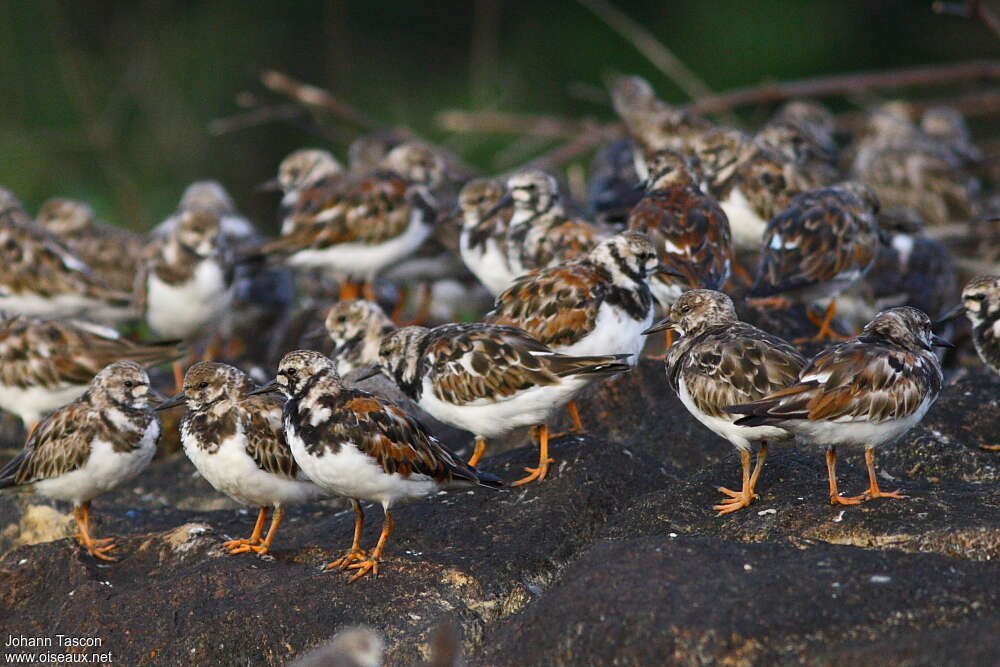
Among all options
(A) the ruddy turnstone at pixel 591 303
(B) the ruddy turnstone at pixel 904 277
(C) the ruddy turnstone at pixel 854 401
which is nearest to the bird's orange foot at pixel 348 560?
(A) the ruddy turnstone at pixel 591 303

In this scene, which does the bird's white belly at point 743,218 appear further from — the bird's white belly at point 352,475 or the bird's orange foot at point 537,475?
the bird's white belly at point 352,475

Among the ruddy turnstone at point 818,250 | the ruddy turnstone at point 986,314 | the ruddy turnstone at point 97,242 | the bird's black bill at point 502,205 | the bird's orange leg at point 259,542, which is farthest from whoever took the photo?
the ruddy turnstone at point 97,242

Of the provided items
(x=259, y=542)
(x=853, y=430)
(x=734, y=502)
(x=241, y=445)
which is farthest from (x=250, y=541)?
(x=853, y=430)

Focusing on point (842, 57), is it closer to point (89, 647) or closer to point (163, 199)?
point (163, 199)

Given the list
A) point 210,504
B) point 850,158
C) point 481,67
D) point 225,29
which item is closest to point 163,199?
point 225,29

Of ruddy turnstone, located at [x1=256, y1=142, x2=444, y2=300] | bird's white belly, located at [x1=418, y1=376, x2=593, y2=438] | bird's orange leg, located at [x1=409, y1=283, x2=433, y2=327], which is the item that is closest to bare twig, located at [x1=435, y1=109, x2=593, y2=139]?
bird's orange leg, located at [x1=409, y1=283, x2=433, y2=327]

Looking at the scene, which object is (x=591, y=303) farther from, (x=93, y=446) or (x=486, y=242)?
(x=93, y=446)
